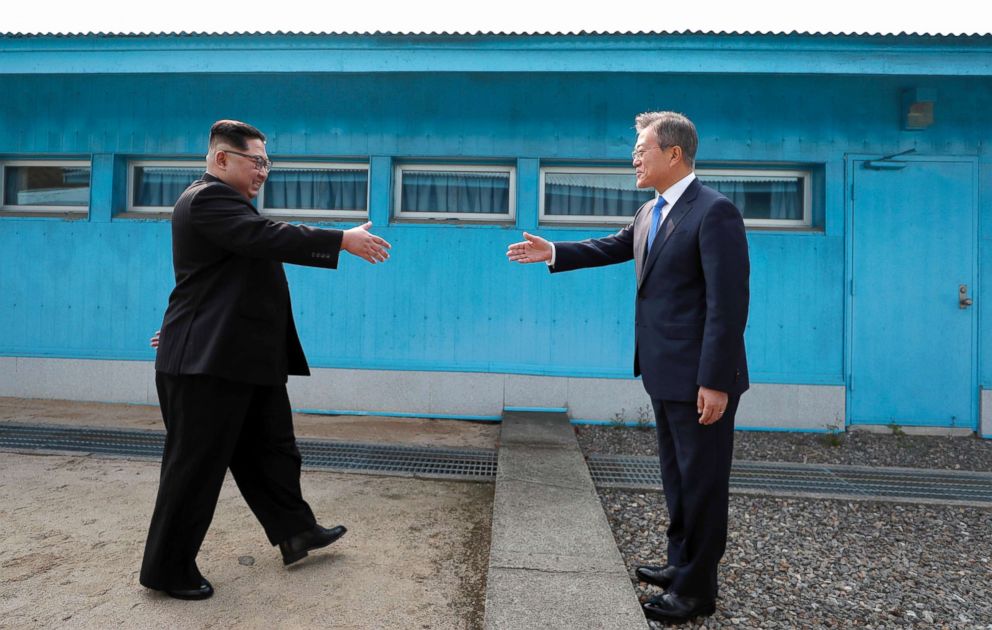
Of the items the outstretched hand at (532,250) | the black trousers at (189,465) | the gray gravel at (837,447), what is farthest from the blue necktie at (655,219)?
the gray gravel at (837,447)

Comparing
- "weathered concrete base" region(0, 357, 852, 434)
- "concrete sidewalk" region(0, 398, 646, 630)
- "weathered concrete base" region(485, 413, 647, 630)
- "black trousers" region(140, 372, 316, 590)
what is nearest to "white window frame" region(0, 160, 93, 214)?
"weathered concrete base" region(0, 357, 852, 434)

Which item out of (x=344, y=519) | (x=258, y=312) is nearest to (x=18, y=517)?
(x=344, y=519)

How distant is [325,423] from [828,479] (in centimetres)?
393

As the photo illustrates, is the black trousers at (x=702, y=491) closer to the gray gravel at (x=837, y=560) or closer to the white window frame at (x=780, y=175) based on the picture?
the gray gravel at (x=837, y=560)

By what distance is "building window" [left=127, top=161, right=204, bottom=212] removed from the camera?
6055mm

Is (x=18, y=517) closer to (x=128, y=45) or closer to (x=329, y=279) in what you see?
(x=329, y=279)

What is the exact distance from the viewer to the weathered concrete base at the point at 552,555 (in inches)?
81.2

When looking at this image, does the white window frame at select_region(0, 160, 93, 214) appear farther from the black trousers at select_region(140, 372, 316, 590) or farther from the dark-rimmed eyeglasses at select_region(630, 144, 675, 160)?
the dark-rimmed eyeglasses at select_region(630, 144, 675, 160)

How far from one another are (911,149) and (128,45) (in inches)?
267

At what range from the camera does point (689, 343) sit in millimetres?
2230

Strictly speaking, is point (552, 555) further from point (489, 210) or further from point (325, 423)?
point (489, 210)

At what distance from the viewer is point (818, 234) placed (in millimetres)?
5531

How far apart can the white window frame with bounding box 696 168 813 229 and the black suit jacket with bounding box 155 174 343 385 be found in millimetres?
4485

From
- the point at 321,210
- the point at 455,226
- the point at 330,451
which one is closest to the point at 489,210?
the point at 455,226
